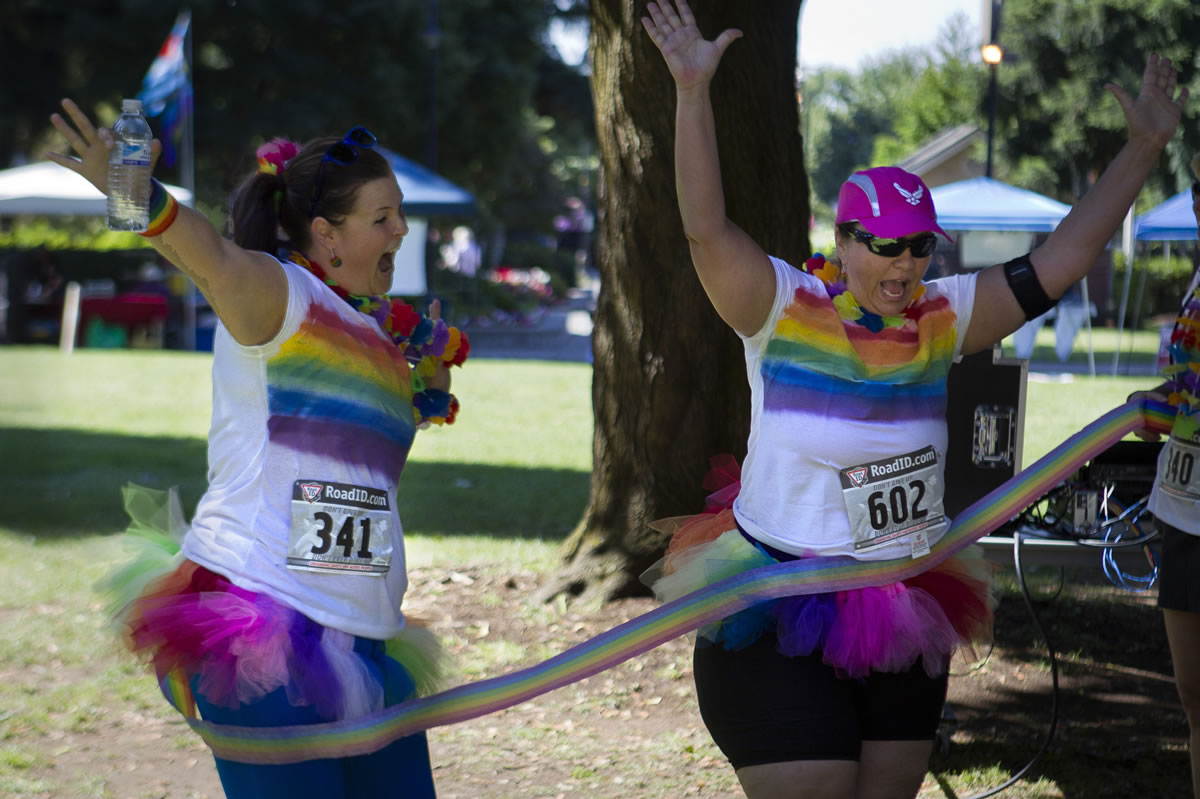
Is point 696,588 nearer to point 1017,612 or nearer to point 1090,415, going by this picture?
point 1017,612

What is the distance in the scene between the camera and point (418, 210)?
67.3 ft

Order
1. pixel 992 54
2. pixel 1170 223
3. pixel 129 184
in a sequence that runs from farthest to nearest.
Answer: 1. pixel 1170 223
2. pixel 992 54
3. pixel 129 184

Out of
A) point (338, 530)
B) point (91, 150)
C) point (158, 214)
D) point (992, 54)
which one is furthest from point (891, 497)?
point (992, 54)

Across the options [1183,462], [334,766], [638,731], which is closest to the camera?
[334,766]

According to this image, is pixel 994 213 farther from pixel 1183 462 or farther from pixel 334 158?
pixel 334 158

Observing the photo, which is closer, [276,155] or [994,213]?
[276,155]

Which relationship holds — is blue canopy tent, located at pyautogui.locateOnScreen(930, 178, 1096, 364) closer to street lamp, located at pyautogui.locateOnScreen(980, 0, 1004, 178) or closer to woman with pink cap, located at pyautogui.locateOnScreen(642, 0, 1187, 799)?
street lamp, located at pyautogui.locateOnScreen(980, 0, 1004, 178)

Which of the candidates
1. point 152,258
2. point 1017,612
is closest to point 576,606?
point 1017,612

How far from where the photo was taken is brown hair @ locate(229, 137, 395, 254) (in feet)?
8.91

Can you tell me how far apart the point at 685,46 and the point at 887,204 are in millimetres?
550

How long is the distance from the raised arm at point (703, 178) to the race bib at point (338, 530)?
839 mm

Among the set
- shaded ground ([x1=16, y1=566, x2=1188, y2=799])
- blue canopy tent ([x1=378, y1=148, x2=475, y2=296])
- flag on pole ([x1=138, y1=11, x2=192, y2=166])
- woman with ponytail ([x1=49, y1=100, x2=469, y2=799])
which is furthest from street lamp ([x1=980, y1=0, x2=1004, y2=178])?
woman with ponytail ([x1=49, y1=100, x2=469, y2=799])

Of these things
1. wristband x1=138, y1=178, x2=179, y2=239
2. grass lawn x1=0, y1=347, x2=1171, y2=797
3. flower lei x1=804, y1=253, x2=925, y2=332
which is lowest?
grass lawn x1=0, y1=347, x2=1171, y2=797

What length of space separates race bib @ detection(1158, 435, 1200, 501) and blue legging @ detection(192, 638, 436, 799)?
2110 millimetres
